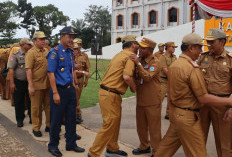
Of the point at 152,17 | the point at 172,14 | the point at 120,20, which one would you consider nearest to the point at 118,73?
the point at 172,14

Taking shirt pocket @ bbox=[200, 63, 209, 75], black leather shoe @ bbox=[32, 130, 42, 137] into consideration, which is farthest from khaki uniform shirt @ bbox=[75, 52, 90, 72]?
shirt pocket @ bbox=[200, 63, 209, 75]

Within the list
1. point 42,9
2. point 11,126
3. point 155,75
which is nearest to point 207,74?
point 155,75

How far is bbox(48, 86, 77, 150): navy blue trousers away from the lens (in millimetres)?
4285

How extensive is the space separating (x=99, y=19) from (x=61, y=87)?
2545 inches

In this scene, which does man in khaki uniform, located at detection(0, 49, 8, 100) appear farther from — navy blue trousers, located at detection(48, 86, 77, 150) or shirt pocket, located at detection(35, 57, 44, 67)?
navy blue trousers, located at detection(48, 86, 77, 150)

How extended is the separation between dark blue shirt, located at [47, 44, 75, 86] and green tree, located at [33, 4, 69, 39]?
64.6 meters

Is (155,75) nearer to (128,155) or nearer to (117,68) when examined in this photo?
(117,68)

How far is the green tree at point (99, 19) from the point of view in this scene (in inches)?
2586

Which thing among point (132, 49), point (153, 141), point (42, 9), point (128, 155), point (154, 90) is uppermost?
point (42, 9)

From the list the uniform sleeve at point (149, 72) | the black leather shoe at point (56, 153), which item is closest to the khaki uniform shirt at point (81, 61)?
the black leather shoe at point (56, 153)

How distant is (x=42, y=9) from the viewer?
2596 inches

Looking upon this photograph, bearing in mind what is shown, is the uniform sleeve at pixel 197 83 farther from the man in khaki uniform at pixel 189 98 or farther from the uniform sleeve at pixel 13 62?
the uniform sleeve at pixel 13 62

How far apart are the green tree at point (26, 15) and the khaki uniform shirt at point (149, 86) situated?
72893 millimetres

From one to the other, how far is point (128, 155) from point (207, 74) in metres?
1.86
